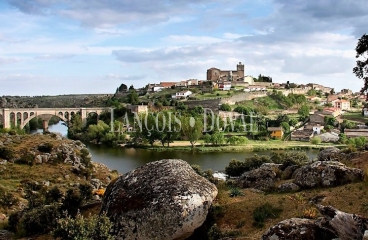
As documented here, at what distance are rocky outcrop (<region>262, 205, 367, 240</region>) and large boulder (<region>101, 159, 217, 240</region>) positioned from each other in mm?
1799

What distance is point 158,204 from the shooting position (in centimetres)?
692

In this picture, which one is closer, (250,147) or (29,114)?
(250,147)

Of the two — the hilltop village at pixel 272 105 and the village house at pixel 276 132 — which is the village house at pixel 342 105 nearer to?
the hilltop village at pixel 272 105

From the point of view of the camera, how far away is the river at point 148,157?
31.6 m

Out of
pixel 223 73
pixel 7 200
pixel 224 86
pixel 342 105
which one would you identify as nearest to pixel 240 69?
pixel 223 73

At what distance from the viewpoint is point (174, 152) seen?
1538 inches

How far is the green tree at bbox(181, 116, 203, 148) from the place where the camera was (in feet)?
137

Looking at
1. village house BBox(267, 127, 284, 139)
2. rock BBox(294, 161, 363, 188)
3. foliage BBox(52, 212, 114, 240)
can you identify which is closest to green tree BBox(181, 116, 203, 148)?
village house BBox(267, 127, 284, 139)

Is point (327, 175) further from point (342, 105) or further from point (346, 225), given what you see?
point (342, 105)

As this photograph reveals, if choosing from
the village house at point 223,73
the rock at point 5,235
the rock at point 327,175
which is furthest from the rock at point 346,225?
the village house at point 223,73

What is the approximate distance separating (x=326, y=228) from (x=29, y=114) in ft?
189

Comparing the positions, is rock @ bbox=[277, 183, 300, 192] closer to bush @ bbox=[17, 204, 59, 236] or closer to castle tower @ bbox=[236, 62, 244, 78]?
bush @ bbox=[17, 204, 59, 236]

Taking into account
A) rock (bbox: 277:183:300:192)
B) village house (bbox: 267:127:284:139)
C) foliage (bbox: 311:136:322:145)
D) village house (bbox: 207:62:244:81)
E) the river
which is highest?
village house (bbox: 207:62:244:81)

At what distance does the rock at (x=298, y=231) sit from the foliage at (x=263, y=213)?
1.56 meters
